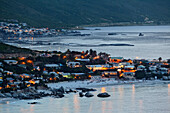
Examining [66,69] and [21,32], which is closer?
[66,69]

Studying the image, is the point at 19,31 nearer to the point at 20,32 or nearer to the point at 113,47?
the point at 20,32

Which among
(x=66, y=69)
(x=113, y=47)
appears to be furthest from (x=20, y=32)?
(x=66, y=69)

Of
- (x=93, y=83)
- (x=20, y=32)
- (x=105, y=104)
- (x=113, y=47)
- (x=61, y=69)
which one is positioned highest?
(x=20, y=32)

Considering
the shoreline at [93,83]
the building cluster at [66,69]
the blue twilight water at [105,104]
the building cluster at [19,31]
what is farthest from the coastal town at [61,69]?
the building cluster at [19,31]

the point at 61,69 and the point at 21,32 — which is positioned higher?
the point at 21,32

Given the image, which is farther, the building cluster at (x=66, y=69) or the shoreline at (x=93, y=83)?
the building cluster at (x=66, y=69)

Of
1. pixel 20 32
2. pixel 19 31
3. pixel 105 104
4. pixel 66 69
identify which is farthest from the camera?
pixel 19 31

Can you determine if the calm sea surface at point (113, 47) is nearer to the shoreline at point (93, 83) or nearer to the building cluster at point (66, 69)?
the building cluster at point (66, 69)
